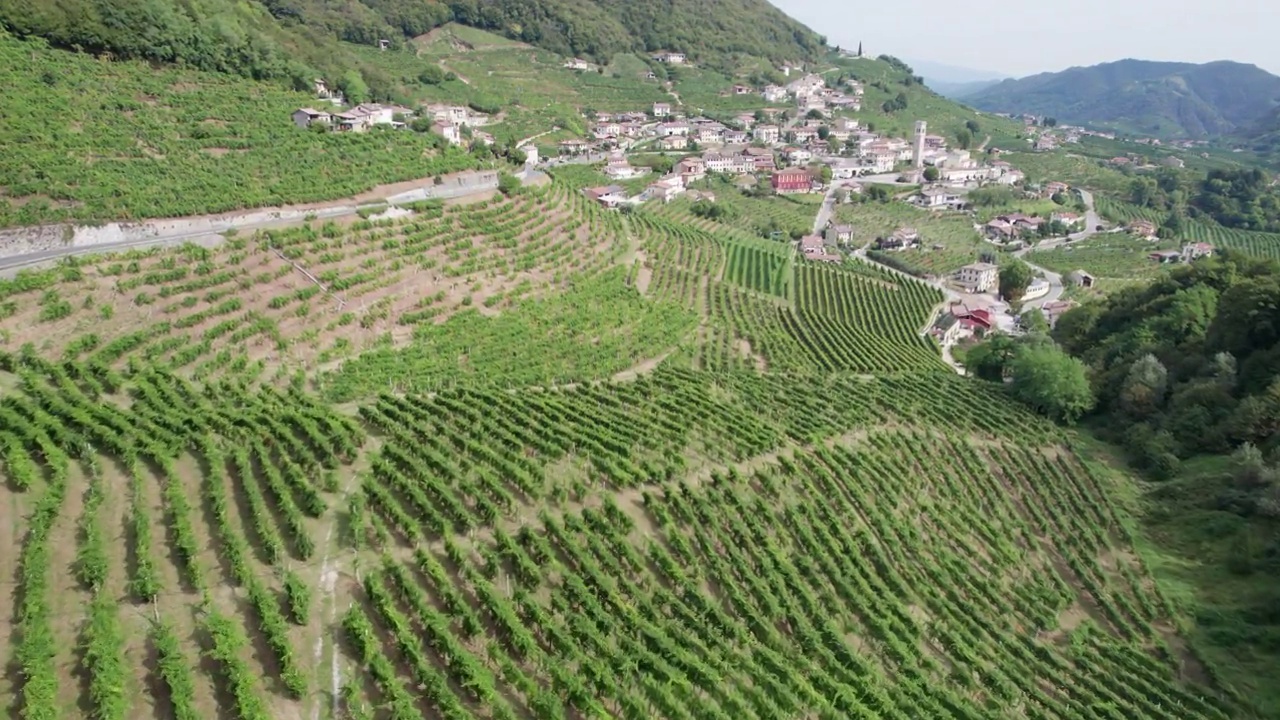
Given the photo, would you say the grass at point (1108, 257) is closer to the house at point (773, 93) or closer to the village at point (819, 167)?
the village at point (819, 167)

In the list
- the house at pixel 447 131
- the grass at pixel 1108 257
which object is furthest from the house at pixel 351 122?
the grass at pixel 1108 257

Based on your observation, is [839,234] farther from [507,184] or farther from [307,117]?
[307,117]

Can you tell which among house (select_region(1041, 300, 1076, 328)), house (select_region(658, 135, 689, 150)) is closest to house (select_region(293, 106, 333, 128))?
house (select_region(1041, 300, 1076, 328))

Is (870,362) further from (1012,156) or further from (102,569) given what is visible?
(1012,156)

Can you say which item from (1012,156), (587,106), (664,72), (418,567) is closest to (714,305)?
(418,567)

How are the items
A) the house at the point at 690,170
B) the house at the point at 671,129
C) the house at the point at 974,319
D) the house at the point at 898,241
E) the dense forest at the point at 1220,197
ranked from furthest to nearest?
the dense forest at the point at 1220,197, the house at the point at 671,129, the house at the point at 690,170, the house at the point at 898,241, the house at the point at 974,319

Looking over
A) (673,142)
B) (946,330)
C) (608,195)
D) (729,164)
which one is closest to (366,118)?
(608,195)
